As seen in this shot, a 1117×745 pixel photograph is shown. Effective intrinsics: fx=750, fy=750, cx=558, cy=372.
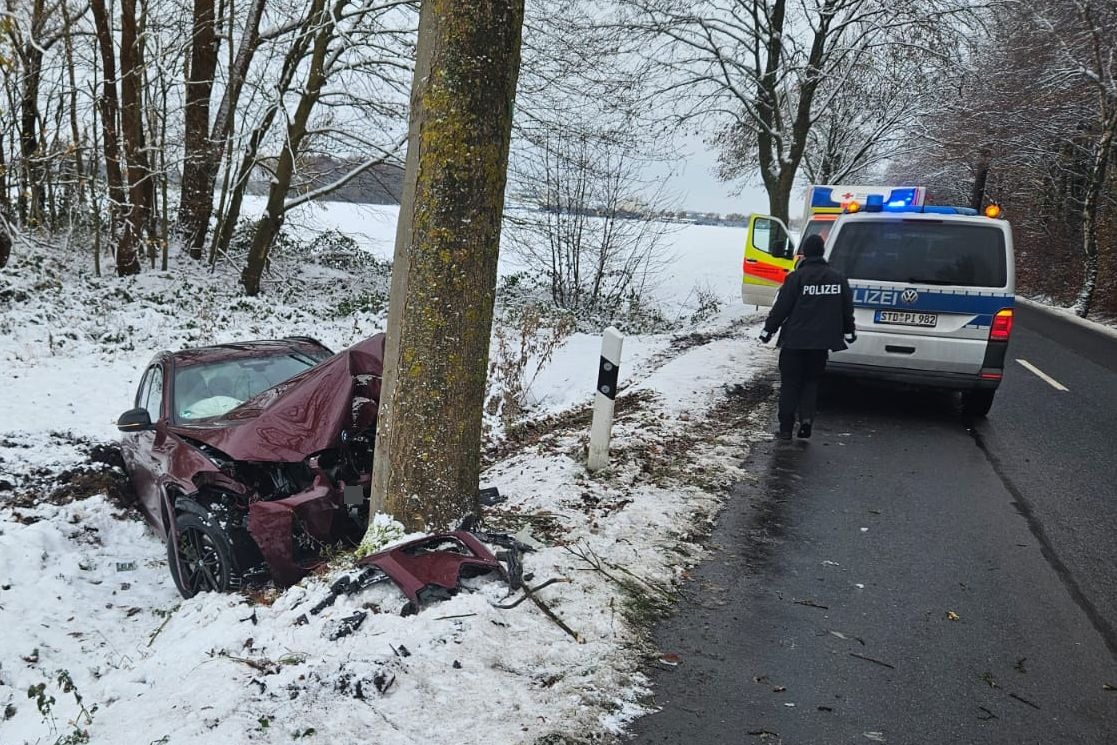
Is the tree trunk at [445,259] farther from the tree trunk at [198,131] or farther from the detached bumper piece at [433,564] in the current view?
the tree trunk at [198,131]

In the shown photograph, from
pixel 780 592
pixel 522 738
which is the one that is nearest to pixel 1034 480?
pixel 780 592

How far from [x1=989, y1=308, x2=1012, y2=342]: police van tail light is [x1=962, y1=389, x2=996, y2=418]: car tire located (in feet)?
2.57

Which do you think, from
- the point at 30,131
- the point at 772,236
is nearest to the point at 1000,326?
the point at 772,236

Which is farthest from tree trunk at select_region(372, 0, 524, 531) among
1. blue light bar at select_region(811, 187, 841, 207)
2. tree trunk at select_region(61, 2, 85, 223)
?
tree trunk at select_region(61, 2, 85, 223)

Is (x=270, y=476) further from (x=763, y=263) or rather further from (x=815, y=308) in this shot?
(x=763, y=263)

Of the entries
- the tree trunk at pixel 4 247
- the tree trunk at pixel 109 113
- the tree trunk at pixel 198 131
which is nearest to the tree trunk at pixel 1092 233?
the tree trunk at pixel 198 131

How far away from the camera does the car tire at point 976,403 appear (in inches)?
311

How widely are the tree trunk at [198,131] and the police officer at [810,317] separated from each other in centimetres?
1279

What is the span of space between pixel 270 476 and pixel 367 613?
64.7 inches

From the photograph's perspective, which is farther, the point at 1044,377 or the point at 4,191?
the point at 4,191

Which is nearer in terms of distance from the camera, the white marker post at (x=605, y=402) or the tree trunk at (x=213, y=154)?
the white marker post at (x=605, y=402)

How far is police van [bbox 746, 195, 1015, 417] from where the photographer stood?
726cm

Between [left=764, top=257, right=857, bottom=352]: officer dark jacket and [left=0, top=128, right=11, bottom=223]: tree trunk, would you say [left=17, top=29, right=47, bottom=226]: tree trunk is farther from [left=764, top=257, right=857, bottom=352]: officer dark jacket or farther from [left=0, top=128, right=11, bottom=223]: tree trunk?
[left=764, top=257, right=857, bottom=352]: officer dark jacket

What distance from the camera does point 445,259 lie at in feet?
11.4
